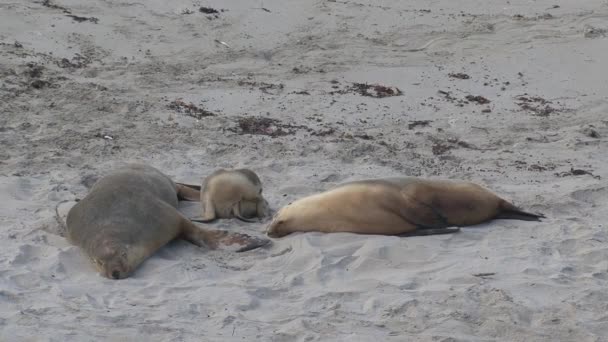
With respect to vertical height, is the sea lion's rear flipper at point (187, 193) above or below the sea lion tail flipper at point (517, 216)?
below

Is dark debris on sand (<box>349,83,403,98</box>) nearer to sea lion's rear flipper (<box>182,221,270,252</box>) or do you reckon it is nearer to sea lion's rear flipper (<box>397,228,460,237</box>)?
sea lion's rear flipper (<box>397,228,460,237</box>)

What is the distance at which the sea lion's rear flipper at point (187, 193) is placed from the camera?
629 cm

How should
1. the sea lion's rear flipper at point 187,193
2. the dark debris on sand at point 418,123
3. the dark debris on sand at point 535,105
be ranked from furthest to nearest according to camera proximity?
the dark debris on sand at point 535,105
the dark debris on sand at point 418,123
the sea lion's rear flipper at point 187,193

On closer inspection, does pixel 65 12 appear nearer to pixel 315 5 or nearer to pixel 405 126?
pixel 315 5

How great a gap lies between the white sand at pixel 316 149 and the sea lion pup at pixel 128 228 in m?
0.10

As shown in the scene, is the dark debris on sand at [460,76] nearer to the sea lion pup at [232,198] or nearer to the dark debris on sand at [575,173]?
the dark debris on sand at [575,173]

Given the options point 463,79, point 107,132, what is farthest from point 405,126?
point 107,132

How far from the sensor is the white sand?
4266mm

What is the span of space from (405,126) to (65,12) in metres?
4.33

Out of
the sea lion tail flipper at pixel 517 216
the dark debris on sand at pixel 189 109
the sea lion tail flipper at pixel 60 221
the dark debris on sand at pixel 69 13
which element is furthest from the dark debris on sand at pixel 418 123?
the dark debris on sand at pixel 69 13

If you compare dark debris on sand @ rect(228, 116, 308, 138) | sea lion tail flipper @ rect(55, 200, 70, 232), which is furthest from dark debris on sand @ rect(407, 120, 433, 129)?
sea lion tail flipper @ rect(55, 200, 70, 232)

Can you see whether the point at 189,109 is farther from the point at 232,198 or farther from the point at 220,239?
the point at 220,239

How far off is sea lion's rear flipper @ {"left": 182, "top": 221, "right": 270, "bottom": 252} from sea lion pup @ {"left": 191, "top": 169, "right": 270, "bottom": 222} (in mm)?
392

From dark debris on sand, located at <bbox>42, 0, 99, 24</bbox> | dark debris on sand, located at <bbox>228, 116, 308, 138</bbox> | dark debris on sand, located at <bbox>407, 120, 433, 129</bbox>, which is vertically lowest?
dark debris on sand, located at <bbox>228, 116, 308, 138</bbox>
